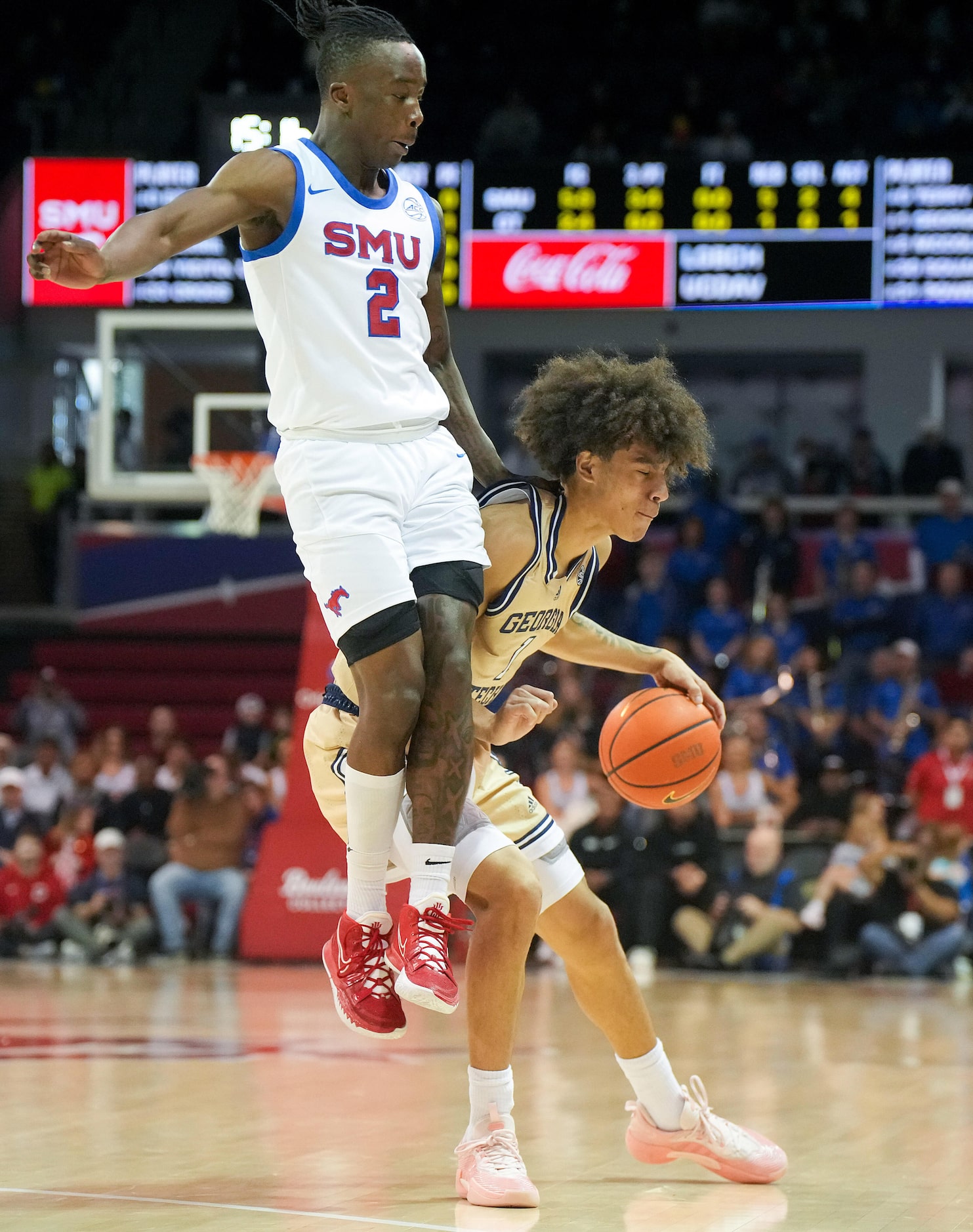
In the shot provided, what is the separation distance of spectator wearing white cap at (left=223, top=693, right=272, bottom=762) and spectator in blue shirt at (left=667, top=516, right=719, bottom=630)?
11.3 ft

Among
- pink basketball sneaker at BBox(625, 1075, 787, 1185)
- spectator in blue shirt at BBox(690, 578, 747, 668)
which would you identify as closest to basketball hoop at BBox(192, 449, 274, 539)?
spectator in blue shirt at BBox(690, 578, 747, 668)

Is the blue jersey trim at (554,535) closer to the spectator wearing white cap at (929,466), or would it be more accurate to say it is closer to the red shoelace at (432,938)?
the red shoelace at (432,938)

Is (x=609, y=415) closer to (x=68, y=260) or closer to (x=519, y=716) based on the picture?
(x=519, y=716)

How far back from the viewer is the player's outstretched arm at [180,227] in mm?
3385

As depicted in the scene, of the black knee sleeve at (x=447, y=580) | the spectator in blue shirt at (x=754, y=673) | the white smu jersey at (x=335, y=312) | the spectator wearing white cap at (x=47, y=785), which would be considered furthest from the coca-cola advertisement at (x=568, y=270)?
the black knee sleeve at (x=447, y=580)

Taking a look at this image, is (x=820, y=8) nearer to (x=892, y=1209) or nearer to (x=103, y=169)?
(x=103, y=169)

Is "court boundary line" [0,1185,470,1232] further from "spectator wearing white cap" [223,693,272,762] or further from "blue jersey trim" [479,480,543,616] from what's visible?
"spectator wearing white cap" [223,693,272,762]

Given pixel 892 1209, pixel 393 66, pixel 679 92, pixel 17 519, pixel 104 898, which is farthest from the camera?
pixel 17 519

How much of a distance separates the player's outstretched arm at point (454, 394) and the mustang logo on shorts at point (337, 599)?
0.66 metres

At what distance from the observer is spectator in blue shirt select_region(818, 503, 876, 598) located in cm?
1398

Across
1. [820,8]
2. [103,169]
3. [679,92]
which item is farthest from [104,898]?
[820,8]

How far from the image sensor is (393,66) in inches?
153

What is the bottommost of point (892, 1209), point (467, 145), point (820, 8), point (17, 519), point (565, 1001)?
point (565, 1001)

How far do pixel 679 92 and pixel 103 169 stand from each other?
21.6ft
